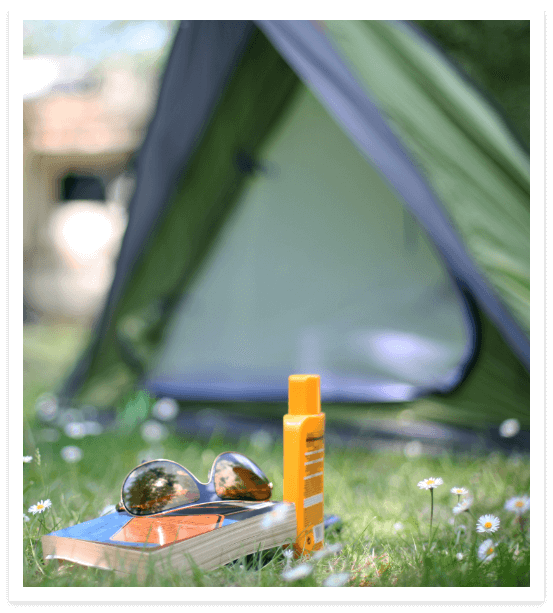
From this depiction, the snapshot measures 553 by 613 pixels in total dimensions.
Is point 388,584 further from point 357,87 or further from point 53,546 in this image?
point 357,87

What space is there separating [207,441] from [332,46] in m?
1.14

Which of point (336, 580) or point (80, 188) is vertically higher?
point (80, 188)

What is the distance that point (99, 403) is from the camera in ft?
6.51

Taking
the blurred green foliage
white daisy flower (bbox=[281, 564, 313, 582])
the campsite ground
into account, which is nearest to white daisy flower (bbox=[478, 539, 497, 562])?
the campsite ground

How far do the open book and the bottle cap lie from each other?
0.41 ft

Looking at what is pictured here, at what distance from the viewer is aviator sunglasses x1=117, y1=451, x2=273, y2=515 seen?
74cm

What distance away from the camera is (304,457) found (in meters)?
0.76

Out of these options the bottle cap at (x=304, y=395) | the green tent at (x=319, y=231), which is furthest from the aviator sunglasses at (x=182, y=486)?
the green tent at (x=319, y=231)

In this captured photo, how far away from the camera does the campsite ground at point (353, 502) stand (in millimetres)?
741

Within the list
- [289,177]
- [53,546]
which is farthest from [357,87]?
[53,546]

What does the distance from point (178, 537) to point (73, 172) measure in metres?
7.24

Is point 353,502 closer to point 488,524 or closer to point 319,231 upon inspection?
point 488,524

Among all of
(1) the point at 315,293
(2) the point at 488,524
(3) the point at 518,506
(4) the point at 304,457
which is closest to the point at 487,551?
(2) the point at 488,524

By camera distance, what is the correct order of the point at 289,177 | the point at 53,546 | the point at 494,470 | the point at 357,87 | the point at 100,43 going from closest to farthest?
the point at 53,546, the point at 357,87, the point at 494,470, the point at 289,177, the point at 100,43
